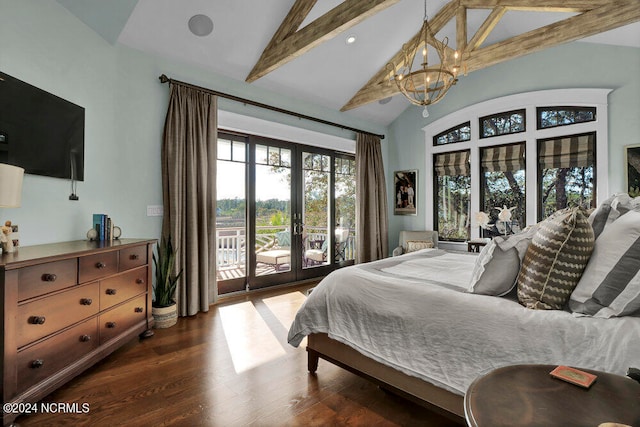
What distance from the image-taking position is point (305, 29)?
10.6 ft

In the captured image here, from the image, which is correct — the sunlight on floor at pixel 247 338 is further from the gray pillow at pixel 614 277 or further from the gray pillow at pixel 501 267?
the gray pillow at pixel 614 277

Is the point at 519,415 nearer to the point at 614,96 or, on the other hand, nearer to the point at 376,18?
the point at 376,18

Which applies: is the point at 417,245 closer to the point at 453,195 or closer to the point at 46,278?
the point at 453,195

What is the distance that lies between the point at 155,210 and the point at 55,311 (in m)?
1.65

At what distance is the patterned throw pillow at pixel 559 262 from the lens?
1344 mm

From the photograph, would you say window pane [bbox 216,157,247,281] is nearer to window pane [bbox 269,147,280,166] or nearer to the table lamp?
window pane [bbox 269,147,280,166]

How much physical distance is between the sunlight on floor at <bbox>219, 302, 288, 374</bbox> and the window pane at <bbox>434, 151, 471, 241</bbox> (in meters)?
3.58

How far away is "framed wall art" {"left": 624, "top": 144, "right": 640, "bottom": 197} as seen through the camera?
3627 mm

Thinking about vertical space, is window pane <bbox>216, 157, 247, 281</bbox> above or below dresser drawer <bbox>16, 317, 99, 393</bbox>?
above

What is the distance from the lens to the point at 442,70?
98.6 inches

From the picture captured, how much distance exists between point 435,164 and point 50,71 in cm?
513

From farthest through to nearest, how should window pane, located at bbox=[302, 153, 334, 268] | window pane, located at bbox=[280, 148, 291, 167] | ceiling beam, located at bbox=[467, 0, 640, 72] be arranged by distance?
window pane, located at bbox=[302, 153, 334, 268] → window pane, located at bbox=[280, 148, 291, 167] → ceiling beam, located at bbox=[467, 0, 640, 72]

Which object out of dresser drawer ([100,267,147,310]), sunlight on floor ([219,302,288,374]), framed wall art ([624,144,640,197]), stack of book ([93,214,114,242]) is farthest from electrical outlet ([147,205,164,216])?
framed wall art ([624,144,640,197])

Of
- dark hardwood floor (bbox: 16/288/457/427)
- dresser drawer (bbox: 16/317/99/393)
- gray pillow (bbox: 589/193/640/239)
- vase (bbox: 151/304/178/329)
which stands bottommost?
dark hardwood floor (bbox: 16/288/457/427)
